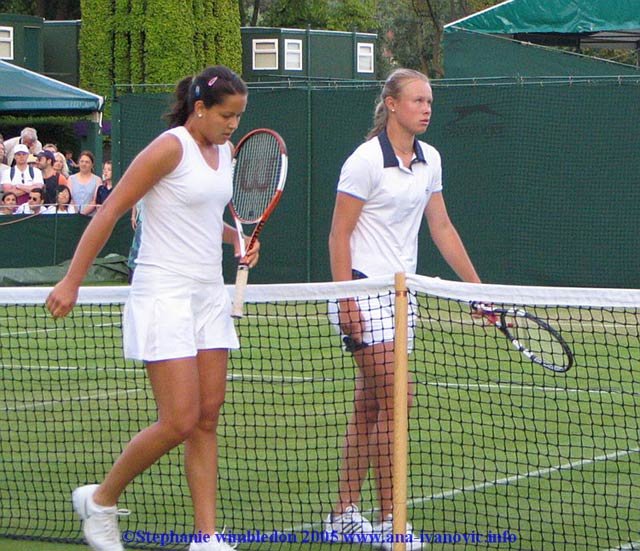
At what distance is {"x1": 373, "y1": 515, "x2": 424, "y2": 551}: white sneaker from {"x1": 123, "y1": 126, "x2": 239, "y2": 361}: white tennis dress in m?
1.04

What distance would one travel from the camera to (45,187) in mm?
Answer: 17500

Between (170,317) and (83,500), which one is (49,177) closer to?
(83,500)

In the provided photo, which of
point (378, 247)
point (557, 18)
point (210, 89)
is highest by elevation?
point (557, 18)

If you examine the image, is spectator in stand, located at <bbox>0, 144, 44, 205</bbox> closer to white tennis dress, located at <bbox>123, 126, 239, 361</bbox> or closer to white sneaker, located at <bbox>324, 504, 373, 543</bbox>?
white sneaker, located at <bbox>324, 504, 373, 543</bbox>

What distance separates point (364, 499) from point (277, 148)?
5.87 feet

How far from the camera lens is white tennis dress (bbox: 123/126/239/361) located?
4.53 metres

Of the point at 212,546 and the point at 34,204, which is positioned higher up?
the point at 212,546

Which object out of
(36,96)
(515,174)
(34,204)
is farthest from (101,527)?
(36,96)

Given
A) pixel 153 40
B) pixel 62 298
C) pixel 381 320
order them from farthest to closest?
1. pixel 153 40
2. pixel 381 320
3. pixel 62 298

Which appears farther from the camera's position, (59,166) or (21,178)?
(59,166)

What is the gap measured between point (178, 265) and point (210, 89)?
0.64m

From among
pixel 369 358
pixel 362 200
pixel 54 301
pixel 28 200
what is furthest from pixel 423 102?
pixel 28 200

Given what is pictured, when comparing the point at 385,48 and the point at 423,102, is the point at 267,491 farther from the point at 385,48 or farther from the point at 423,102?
the point at 385,48

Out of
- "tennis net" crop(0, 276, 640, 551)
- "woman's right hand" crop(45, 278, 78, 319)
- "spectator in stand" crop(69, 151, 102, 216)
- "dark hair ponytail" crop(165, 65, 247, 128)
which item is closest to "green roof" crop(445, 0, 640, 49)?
"spectator in stand" crop(69, 151, 102, 216)
